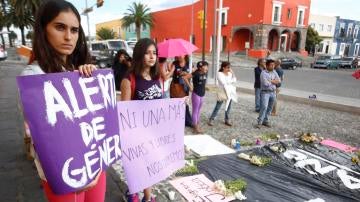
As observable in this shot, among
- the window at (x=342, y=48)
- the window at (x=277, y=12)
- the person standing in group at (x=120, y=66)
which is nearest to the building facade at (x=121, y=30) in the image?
the window at (x=277, y=12)

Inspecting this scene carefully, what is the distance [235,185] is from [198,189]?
483 millimetres

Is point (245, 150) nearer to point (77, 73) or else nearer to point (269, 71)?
point (269, 71)

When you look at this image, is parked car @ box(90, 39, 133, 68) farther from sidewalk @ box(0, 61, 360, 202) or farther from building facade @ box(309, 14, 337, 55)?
building facade @ box(309, 14, 337, 55)

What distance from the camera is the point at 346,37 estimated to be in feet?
180

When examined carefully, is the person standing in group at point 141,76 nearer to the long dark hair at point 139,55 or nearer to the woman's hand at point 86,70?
the long dark hair at point 139,55

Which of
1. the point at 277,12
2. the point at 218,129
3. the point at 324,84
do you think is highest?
the point at 277,12

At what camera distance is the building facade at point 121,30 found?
5875 cm

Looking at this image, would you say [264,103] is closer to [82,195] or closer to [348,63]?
[82,195]

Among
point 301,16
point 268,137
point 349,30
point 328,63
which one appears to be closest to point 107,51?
point 268,137

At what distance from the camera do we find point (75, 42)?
1644 mm

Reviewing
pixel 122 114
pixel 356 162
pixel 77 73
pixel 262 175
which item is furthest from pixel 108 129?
pixel 356 162

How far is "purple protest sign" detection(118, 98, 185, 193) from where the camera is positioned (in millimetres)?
2525

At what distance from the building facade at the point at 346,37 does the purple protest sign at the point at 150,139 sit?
59446mm

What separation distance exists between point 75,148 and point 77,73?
0.41 m
